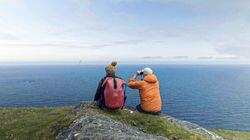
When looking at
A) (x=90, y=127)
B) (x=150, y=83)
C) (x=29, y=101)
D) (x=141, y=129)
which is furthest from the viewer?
(x=29, y=101)

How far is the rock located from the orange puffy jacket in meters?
2.32

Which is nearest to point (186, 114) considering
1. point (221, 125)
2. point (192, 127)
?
point (221, 125)

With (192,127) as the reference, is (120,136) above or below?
above

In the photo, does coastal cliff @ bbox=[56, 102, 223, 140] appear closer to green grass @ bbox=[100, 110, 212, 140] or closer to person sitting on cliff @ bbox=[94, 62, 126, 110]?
green grass @ bbox=[100, 110, 212, 140]

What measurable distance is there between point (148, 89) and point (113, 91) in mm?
2560

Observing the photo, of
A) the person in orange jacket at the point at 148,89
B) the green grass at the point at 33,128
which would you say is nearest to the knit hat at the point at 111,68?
the person in orange jacket at the point at 148,89

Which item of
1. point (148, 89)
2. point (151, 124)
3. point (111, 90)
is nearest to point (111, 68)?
point (111, 90)

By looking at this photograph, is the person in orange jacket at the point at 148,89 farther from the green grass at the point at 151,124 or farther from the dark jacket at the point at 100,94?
the dark jacket at the point at 100,94

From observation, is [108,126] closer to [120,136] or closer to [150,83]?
[120,136]

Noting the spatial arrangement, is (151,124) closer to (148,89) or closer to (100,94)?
(148,89)

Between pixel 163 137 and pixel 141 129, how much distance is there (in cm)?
166

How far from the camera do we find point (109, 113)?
63.4ft

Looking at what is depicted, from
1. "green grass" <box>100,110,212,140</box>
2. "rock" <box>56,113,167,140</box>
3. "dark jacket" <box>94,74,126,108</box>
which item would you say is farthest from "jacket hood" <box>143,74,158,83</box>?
"rock" <box>56,113,167,140</box>

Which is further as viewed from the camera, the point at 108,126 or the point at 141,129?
the point at 141,129
